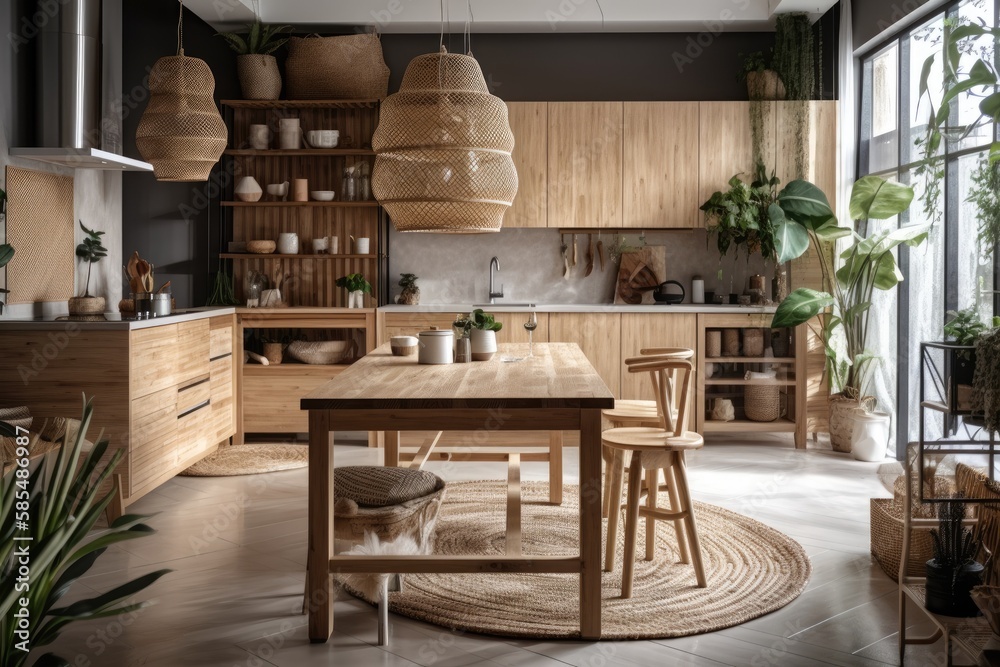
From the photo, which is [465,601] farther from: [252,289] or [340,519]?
[252,289]

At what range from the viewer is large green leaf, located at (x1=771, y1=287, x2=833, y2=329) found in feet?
20.1

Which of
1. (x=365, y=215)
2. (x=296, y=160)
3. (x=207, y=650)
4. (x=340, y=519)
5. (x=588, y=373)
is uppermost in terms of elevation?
(x=296, y=160)

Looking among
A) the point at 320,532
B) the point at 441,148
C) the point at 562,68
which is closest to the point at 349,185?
the point at 562,68

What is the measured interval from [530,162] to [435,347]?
3249 mm

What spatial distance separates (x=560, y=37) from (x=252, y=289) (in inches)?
125

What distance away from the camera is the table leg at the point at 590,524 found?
3055 mm

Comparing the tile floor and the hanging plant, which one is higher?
the hanging plant

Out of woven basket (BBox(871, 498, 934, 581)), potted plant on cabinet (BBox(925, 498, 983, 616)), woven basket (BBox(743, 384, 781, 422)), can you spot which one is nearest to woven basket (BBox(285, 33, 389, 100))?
woven basket (BBox(743, 384, 781, 422))

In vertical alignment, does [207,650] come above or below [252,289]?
below

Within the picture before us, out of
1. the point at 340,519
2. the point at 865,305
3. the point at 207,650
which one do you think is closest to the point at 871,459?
the point at 865,305

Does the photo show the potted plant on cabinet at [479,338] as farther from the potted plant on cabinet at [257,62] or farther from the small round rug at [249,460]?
the potted plant on cabinet at [257,62]

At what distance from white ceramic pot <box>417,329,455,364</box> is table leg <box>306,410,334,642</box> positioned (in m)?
1.01

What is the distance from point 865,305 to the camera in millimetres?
6148

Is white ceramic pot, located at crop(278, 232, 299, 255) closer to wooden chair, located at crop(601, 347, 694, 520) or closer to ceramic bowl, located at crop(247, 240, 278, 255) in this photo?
ceramic bowl, located at crop(247, 240, 278, 255)
